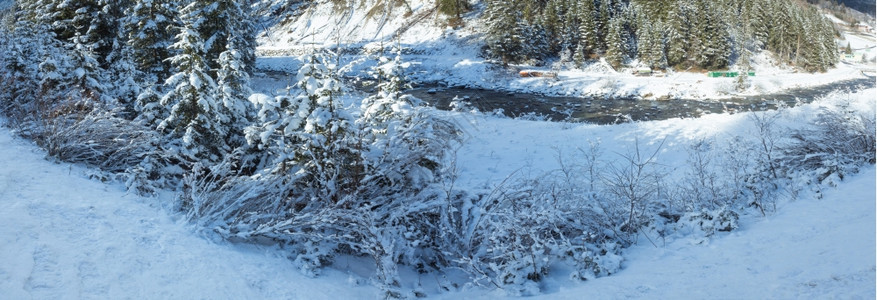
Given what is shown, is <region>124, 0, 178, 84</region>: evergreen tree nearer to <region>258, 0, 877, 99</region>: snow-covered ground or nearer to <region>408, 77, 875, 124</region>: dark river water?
<region>258, 0, 877, 99</region>: snow-covered ground

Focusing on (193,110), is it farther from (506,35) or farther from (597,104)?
(506,35)

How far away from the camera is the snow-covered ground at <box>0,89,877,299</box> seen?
11.1ft

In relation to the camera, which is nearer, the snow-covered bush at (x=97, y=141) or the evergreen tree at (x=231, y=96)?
the snow-covered bush at (x=97, y=141)

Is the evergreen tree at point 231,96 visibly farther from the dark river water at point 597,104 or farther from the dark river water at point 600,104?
the dark river water at point 600,104

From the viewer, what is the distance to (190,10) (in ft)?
49.6

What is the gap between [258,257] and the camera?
4.51 metres

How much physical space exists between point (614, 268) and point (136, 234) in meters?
4.54

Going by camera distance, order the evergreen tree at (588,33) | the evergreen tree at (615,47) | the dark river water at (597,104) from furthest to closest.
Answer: the evergreen tree at (588,33) < the evergreen tree at (615,47) < the dark river water at (597,104)

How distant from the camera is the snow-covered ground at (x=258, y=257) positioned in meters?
3.37

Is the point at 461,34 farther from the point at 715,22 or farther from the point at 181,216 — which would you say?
the point at 181,216

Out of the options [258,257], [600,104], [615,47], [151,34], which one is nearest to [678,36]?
[615,47]

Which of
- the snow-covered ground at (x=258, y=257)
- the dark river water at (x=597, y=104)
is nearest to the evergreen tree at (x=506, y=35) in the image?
the dark river water at (x=597, y=104)

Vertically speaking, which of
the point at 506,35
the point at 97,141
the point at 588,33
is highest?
the point at 97,141

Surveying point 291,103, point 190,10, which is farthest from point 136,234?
point 190,10
